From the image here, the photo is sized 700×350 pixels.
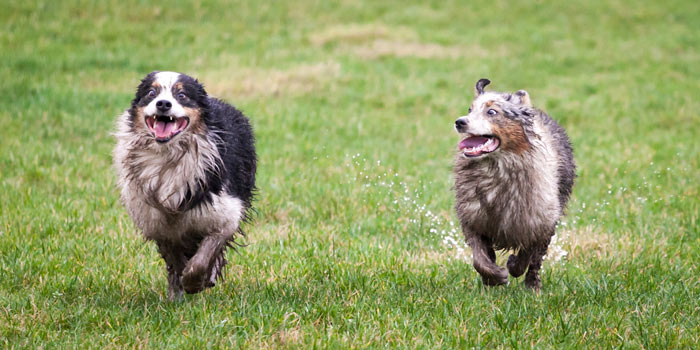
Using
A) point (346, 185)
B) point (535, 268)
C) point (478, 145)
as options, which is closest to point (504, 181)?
point (478, 145)

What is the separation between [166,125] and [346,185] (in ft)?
12.9

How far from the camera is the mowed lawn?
5004 mm

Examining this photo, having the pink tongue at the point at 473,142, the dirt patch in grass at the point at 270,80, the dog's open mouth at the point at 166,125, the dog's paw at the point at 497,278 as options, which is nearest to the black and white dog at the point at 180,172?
the dog's open mouth at the point at 166,125

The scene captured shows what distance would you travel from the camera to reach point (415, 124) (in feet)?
42.1

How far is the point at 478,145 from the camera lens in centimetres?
545

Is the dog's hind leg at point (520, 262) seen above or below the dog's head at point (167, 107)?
below

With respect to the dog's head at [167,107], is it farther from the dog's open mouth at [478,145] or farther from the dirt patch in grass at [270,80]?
the dirt patch in grass at [270,80]

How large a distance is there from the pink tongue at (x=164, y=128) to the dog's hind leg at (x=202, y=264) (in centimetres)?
78

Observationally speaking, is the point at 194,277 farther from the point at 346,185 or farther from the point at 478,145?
the point at 346,185

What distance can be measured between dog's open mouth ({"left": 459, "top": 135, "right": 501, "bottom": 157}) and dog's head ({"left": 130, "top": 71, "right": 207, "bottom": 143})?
1.81 m

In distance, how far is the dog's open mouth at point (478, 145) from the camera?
535 centimetres

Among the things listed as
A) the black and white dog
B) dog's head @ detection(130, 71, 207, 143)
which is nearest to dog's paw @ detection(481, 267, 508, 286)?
the black and white dog

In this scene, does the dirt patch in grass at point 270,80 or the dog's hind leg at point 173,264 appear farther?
the dirt patch in grass at point 270,80

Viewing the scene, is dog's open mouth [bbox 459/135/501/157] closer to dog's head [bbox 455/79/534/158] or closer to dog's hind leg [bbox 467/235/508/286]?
dog's head [bbox 455/79/534/158]
